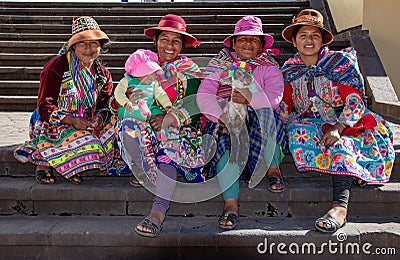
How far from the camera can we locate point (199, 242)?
2.63 meters

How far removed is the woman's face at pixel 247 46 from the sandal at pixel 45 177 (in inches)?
61.4

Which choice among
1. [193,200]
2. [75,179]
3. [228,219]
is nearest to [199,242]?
[228,219]

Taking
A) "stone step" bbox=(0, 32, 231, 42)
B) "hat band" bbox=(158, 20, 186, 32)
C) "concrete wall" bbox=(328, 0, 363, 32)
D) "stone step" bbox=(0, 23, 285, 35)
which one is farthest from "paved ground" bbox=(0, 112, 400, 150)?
"concrete wall" bbox=(328, 0, 363, 32)

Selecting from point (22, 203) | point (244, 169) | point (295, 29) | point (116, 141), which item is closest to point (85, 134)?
point (116, 141)

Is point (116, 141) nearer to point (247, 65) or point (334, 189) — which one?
point (247, 65)

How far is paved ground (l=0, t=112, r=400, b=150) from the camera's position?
3.67 meters

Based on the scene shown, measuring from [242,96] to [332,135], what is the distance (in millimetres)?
627

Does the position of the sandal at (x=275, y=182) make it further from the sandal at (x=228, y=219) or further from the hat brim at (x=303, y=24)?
the hat brim at (x=303, y=24)

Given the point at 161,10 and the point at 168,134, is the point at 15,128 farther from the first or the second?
the point at 161,10

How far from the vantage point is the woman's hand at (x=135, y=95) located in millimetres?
2939

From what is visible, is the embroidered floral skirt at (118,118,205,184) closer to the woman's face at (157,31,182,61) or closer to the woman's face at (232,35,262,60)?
the woman's face at (157,31,182,61)

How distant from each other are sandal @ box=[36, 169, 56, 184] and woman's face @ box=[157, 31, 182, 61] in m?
1.13

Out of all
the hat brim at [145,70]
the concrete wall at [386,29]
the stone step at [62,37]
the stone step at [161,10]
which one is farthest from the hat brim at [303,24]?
the stone step at [161,10]

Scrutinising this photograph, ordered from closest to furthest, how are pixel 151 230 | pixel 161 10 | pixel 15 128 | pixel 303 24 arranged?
pixel 151 230 → pixel 303 24 → pixel 15 128 → pixel 161 10
